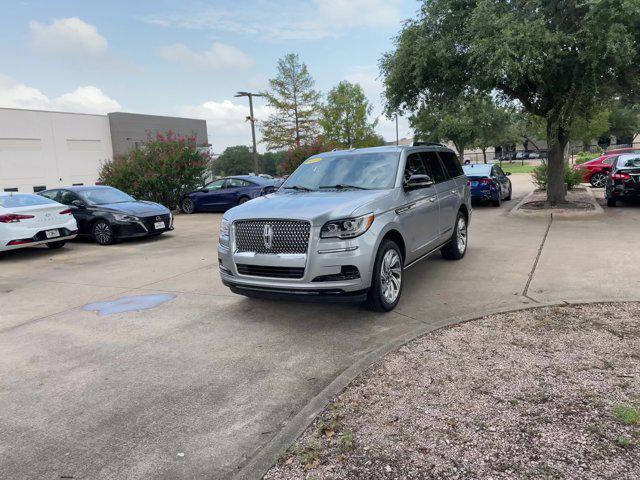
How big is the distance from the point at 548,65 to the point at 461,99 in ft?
7.68

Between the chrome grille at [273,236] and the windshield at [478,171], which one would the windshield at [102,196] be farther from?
the windshield at [478,171]

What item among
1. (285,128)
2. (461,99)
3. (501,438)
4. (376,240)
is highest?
(285,128)

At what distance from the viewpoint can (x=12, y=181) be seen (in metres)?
49.5

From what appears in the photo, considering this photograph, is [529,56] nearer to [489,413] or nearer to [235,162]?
[489,413]

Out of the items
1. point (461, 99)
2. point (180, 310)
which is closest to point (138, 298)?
point (180, 310)

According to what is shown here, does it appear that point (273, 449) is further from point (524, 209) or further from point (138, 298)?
point (524, 209)

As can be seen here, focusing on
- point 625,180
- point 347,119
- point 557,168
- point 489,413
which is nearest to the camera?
point 489,413

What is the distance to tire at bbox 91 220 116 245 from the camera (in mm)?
11906

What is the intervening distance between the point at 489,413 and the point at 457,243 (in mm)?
5169

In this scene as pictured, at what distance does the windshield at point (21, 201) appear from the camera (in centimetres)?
1046

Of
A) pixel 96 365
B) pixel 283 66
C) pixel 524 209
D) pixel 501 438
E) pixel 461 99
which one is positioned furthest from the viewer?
pixel 283 66

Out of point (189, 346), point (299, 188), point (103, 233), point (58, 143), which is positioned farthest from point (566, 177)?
point (58, 143)

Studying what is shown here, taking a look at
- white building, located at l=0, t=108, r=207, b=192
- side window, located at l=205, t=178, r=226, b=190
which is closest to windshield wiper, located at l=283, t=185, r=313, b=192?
side window, located at l=205, t=178, r=226, b=190

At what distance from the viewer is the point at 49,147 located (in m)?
52.7
